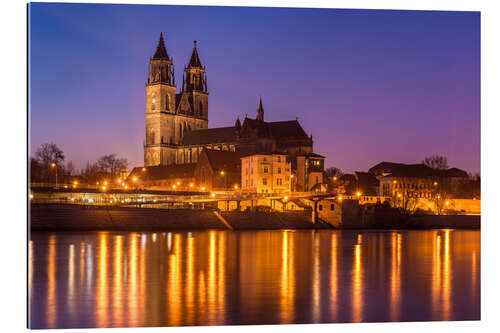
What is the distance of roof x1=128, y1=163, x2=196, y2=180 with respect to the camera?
91562 mm

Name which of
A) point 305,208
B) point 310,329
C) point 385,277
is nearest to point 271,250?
point 385,277

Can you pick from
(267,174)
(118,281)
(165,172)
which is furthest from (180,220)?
(165,172)

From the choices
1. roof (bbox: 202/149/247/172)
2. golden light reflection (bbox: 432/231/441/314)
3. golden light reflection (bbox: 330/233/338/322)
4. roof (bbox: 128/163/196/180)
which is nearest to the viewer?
golden light reflection (bbox: 330/233/338/322)

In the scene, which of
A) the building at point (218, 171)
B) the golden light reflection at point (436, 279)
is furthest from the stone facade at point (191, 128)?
the golden light reflection at point (436, 279)

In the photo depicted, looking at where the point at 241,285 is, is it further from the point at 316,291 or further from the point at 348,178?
the point at 348,178

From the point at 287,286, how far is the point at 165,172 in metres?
78.6

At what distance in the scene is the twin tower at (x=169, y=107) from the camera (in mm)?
110562

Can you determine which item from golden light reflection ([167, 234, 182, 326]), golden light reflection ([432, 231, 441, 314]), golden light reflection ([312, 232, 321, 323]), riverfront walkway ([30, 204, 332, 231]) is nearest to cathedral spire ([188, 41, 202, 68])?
riverfront walkway ([30, 204, 332, 231])

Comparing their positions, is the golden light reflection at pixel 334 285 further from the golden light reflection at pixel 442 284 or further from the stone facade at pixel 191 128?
the stone facade at pixel 191 128

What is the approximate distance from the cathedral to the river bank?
31923 millimetres

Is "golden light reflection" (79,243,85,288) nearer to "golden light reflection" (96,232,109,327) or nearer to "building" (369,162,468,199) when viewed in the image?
"golden light reflection" (96,232,109,327)

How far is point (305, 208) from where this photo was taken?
62.6 m

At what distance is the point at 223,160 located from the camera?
273 feet

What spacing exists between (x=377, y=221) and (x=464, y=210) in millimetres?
10347
